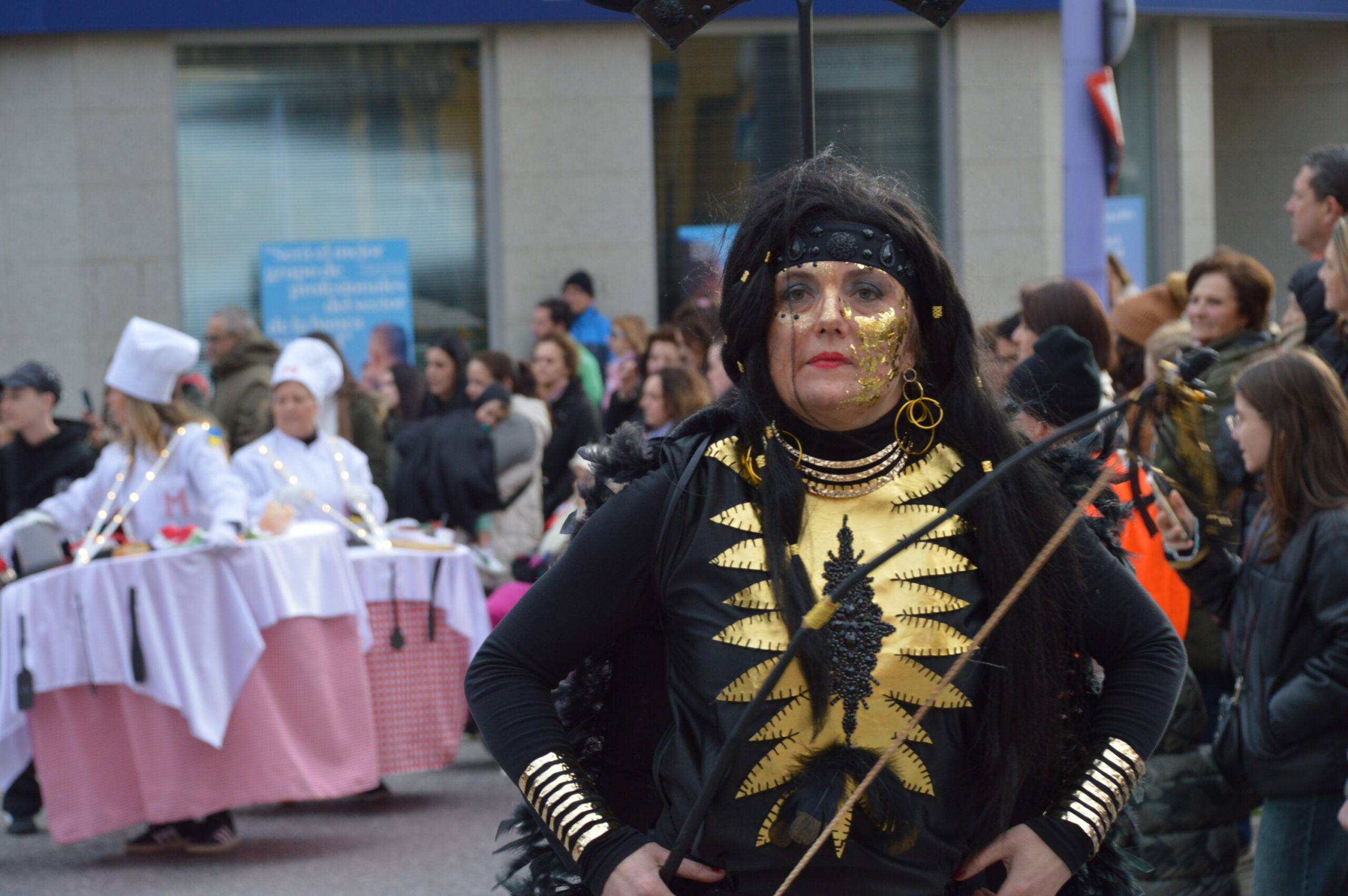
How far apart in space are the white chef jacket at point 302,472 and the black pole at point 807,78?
4594mm

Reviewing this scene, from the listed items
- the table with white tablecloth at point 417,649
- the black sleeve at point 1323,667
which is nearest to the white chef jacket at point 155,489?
the table with white tablecloth at point 417,649

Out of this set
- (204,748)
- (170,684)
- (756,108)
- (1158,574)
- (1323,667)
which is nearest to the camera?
(1323,667)

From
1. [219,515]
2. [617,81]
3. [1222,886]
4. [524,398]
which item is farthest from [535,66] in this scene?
[1222,886]

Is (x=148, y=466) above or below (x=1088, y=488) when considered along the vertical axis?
below

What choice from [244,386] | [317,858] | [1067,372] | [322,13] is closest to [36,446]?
[244,386]

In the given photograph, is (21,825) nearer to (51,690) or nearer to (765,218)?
(51,690)

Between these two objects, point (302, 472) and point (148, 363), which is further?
point (302, 472)

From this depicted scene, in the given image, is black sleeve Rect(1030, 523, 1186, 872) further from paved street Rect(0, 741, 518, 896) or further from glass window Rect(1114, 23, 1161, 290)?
glass window Rect(1114, 23, 1161, 290)

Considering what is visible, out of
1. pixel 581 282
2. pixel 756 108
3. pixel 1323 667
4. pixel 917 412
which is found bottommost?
pixel 1323 667

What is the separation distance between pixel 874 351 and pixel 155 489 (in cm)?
494

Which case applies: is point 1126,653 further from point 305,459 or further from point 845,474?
point 305,459

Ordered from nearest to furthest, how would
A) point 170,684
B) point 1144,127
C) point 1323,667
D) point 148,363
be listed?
1. point 1323,667
2. point 170,684
3. point 148,363
4. point 1144,127

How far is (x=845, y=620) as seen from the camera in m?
2.34

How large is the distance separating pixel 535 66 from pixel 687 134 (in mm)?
1342
